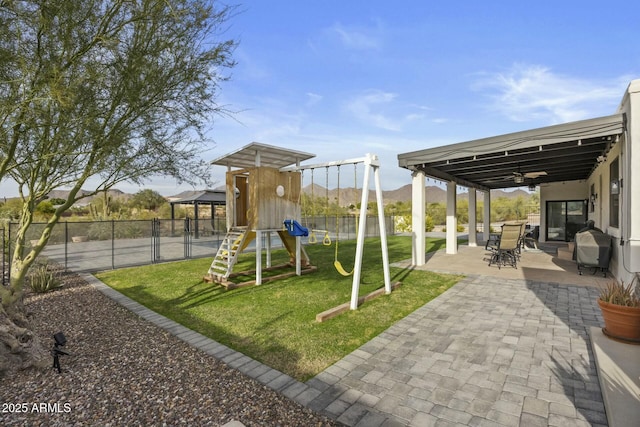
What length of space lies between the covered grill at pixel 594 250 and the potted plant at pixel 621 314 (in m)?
4.91

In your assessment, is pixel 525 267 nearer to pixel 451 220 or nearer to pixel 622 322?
pixel 451 220

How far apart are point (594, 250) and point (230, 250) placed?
894 cm

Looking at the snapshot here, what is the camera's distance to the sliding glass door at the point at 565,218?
14422mm

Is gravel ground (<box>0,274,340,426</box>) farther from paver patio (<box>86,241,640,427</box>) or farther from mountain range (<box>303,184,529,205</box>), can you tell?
mountain range (<box>303,184,529,205</box>)

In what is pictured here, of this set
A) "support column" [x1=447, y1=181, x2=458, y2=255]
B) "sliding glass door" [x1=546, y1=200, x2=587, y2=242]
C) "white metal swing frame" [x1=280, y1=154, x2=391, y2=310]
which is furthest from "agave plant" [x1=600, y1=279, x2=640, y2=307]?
"sliding glass door" [x1=546, y1=200, x2=587, y2=242]

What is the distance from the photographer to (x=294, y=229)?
770cm

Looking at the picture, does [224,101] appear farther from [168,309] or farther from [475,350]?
[475,350]

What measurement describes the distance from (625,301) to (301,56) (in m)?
9.04

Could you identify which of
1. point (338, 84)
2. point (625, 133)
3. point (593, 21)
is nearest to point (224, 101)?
point (625, 133)

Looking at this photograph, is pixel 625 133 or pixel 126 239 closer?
pixel 625 133

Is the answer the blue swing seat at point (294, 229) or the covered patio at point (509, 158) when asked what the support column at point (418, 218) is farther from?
the blue swing seat at point (294, 229)

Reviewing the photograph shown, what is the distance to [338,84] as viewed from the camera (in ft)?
38.9

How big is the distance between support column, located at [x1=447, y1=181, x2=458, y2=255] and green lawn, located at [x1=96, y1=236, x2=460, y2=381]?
3991mm

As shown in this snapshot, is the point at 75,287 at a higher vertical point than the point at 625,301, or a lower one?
lower
